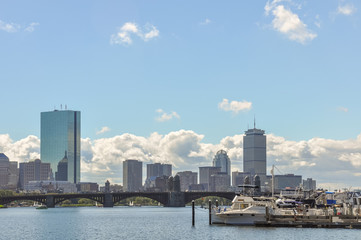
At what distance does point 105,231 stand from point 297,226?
1688 inches

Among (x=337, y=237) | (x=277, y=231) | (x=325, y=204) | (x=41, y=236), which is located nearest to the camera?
(x=337, y=237)

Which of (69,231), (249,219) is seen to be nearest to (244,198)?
(249,219)

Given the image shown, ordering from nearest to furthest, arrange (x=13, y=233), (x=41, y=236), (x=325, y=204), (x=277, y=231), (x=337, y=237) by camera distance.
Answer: (x=337, y=237), (x=277, y=231), (x=41, y=236), (x=13, y=233), (x=325, y=204)

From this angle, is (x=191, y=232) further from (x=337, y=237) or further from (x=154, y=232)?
(x=337, y=237)

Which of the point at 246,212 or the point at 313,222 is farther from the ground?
the point at 246,212

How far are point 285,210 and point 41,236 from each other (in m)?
48.6

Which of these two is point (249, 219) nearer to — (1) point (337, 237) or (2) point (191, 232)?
(2) point (191, 232)

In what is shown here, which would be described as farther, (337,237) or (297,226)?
(297,226)

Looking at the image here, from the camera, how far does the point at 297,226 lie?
403 ft

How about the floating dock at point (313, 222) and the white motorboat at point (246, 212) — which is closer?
the floating dock at point (313, 222)

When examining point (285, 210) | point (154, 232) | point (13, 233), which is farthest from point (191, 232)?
point (13, 233)

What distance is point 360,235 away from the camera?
113 meters

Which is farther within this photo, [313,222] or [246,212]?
[246,212]

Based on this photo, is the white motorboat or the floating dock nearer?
the floating dock
